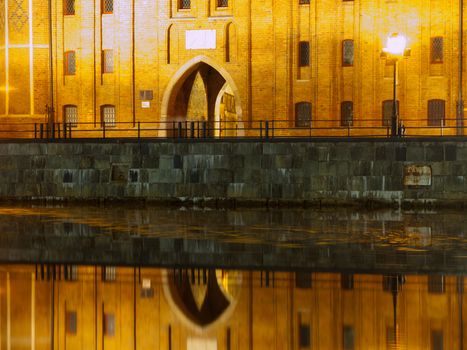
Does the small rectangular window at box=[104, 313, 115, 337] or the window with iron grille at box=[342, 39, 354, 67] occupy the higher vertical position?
the window with iron grille at box=[342, 39, 354, 67]

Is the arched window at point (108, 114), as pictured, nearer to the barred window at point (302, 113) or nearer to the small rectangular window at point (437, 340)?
the barred window at point (302, 113)

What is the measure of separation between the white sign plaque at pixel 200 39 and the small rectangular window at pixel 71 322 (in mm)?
30984

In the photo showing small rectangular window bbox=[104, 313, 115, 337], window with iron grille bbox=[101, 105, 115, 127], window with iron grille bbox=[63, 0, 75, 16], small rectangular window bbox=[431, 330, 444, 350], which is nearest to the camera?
small rectangular window bbox=[431, 330, 444, 350]

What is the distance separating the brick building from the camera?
124ft

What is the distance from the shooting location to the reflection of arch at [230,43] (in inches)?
1559

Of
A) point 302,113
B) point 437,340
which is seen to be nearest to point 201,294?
point 437,340

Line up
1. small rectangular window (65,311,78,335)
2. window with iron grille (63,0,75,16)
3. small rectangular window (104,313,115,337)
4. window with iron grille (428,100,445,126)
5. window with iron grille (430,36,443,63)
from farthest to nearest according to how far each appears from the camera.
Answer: window with iron grille (63,0,75,16), window with iron grille (430,36,443,63), window with iron grille (428,100,445,126), small rectangular window (65,311,78,335), small rectangular window (104,313,115,337)

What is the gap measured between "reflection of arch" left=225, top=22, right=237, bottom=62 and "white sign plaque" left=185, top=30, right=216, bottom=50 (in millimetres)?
577

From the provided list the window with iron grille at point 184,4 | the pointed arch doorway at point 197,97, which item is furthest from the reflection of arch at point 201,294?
the window with iron grille at point 184,4

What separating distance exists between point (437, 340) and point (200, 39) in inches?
1286

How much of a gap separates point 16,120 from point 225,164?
55.0ft

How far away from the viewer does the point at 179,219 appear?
69.9 ft

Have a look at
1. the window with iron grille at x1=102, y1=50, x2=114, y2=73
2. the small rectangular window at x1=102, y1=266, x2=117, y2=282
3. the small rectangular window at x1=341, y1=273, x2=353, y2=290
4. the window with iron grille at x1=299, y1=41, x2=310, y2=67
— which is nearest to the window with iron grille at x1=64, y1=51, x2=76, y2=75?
the window with iron grille at x1=102, y1=50, x2=114, y2=73

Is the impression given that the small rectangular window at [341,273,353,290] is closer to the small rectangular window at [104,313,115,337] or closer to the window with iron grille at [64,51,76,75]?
the small rectangular window at [104,313,115,337]
